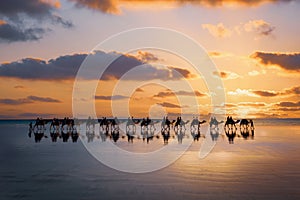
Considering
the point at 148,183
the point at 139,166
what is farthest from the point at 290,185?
the point at 139,166

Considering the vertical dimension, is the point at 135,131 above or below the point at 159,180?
above

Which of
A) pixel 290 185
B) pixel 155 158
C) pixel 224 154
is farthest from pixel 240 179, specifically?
pixel 224 154

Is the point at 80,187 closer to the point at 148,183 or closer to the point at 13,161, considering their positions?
the point at 148,183

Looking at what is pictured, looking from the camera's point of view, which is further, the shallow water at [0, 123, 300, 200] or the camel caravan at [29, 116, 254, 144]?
the camel caravan at [29, 116, 254, 144]

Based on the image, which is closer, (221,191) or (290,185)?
(221,191)

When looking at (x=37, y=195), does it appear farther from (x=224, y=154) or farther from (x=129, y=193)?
(x=224, y=154)

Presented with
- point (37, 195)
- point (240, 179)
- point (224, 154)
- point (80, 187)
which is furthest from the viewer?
point (224, 154)

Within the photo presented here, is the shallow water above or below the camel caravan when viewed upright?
below

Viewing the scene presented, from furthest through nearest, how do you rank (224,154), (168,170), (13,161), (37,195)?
(224,154)
(13,161)
(168,170)
(37,195)

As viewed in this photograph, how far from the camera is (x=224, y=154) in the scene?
3272cm

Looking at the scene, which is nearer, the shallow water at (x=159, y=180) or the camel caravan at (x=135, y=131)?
the shallow water at (x=159, y=180)

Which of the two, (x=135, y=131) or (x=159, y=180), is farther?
(x=135, y=131)

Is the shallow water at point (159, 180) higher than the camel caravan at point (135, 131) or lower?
lower

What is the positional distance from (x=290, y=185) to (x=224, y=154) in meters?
14.3
